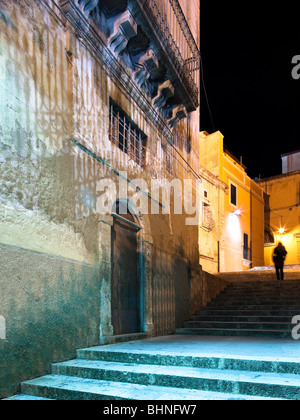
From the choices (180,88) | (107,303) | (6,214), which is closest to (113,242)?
(107,303)

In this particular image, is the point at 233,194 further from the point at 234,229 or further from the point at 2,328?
the point at 2,328

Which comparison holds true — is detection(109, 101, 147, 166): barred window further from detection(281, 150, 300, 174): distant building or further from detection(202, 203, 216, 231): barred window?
detection(281, 150, 300, 174): distant building

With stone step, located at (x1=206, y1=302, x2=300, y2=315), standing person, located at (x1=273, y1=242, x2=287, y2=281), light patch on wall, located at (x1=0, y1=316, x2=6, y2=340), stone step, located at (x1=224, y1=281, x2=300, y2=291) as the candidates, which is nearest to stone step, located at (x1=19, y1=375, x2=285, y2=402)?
light patch on wall, located at (x1=0, y1=316, x2=6, y2=340)

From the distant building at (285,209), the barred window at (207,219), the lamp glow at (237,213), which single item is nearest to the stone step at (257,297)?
the barred window at (207,219)

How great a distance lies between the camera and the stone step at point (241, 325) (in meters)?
8.19

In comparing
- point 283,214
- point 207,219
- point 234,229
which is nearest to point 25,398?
point 207,219

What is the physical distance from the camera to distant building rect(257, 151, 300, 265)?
26.4 meters

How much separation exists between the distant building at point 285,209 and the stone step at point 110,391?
23.6 m

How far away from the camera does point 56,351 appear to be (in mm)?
5000

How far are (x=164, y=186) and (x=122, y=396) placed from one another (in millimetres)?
6615

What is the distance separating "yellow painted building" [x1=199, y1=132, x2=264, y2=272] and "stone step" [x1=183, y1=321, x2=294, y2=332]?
956 centimetres

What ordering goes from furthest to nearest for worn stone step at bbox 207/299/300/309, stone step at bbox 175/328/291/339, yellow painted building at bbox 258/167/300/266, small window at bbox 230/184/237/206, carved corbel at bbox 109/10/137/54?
yellow painted building at bbox 258/167/300/266, small window at bbox 230/184/237/206, worn stone step at bbox 207/299/300/309, stone step at bbox 175/328/291/339, carved corbel at bbox 109/10/137/54

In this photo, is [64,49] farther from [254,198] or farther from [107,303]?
[254,198]

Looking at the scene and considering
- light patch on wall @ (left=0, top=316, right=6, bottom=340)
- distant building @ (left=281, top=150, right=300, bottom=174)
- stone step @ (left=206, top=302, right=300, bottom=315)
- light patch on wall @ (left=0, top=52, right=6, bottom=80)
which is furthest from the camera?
distant building @ (left=281, top=150, right=300, bottom=174)
